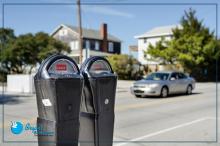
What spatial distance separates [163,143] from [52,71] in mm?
3425

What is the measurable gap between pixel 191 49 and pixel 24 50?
1631 cm

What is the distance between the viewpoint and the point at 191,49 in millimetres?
35906

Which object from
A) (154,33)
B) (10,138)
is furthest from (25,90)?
(154,33)

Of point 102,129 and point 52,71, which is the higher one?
point 52,71

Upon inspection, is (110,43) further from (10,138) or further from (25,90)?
(10,138)

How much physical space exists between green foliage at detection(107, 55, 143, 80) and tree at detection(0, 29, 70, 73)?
5.77 meters

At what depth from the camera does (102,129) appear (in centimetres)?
508

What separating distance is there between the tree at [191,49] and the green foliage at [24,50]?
11.3 meters

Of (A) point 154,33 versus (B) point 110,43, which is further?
(B) point 110,43

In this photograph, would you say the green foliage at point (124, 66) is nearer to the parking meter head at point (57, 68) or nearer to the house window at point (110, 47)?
the house window at point (110, 47)

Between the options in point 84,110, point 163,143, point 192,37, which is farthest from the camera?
point 192,37

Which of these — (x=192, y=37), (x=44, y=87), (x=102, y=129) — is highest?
(x=192, y=37)

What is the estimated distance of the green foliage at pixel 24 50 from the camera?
33375 mm

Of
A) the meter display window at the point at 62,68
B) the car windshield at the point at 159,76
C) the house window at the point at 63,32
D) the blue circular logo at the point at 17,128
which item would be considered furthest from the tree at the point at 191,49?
the meter display window at the point at 62,68
